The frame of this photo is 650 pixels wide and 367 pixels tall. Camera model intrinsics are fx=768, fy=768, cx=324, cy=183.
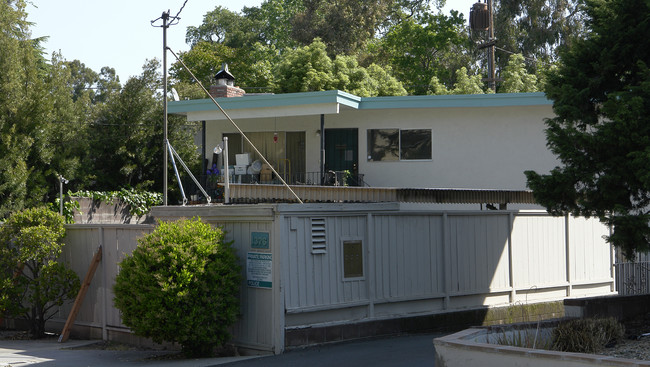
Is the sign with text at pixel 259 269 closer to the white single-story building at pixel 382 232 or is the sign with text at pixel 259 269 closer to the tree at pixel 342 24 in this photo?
the white single-story building at pixel 382 232

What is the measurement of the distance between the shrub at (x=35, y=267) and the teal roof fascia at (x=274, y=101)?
785 centimetres

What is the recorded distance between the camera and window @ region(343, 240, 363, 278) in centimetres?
1215

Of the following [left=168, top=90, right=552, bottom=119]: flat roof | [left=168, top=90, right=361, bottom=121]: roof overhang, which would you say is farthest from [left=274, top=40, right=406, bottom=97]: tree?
[left=168, top=90, right=552, bottom=119]: flat roof

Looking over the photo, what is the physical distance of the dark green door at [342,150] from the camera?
70.8ft

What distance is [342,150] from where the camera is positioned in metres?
21.8

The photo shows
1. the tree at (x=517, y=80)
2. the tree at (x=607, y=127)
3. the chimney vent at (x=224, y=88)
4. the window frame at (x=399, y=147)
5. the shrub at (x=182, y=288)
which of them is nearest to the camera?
the tree at (x=607, y=127)

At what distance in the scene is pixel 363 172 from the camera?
70.5 ft

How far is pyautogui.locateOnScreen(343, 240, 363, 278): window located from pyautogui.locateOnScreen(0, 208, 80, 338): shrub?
17.0ft

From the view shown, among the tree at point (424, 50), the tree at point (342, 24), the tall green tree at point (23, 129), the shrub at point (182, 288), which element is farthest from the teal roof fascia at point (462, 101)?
the tree at point (424, 50)

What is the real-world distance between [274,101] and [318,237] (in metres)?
9.57

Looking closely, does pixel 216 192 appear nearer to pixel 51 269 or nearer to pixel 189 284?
pixel 51 269

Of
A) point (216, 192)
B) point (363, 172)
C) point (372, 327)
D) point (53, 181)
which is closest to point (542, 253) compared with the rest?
point (372, 327)

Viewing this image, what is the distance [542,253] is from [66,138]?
822 inches

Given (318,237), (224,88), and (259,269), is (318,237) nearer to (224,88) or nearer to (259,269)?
(259,269)
